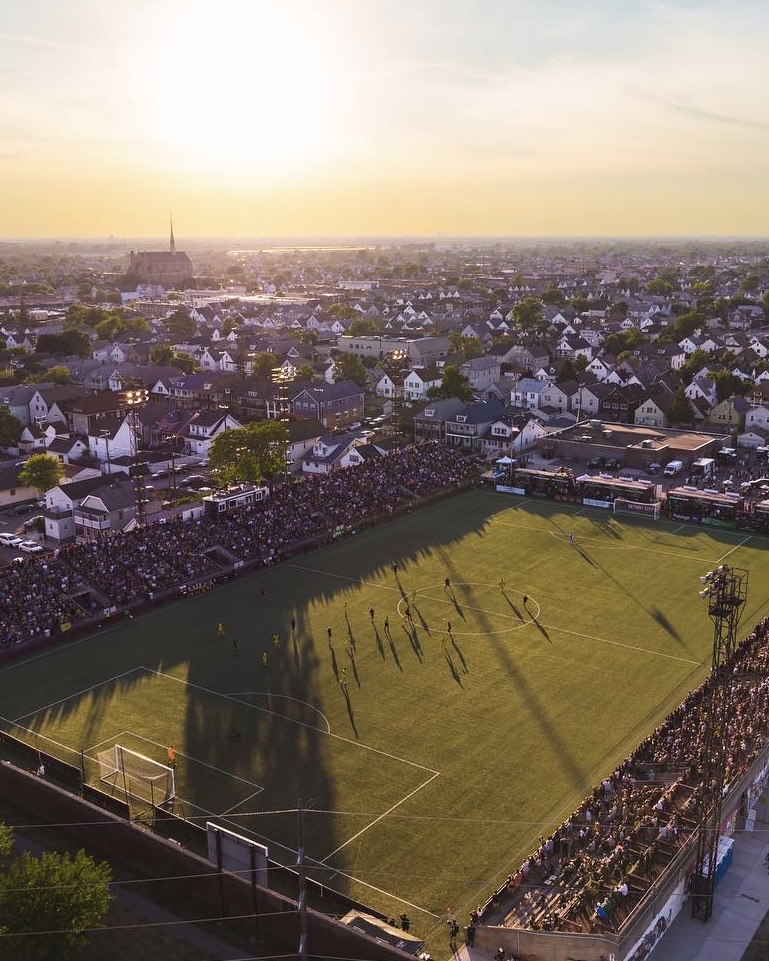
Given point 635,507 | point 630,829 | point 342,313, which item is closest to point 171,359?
point 342,313

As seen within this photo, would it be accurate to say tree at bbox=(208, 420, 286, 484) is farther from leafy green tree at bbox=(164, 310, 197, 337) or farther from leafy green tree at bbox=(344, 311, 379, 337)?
leafy green tree at bbox=(164, 310, 197, 337)

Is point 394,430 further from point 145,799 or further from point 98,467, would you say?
point 145,799

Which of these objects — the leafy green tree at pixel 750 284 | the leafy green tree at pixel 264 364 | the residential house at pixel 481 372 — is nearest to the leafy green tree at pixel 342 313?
the leafy green tree at pixel 264 364

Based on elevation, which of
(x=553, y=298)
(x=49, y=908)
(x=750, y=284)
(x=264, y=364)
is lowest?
(x=49, y=908)

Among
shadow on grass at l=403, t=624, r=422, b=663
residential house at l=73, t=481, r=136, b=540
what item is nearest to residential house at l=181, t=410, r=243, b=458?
residential house at l=73, t=481, r=136, b=540

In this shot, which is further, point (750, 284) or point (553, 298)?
point (750, 284)

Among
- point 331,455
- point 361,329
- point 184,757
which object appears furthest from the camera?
point 361,329

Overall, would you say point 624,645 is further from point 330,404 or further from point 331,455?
point 330,404
